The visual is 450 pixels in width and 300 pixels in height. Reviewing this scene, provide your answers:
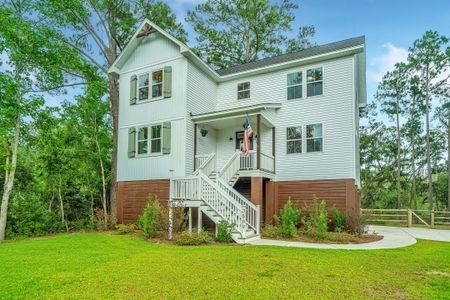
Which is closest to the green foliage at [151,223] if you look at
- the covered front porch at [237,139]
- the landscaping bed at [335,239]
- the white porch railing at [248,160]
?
the covered front porch at [237,139]

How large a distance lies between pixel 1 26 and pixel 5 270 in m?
10.5

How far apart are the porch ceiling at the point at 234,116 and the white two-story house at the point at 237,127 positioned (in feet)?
0.16

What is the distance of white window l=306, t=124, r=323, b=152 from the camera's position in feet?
42.5

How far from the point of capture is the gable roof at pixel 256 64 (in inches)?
507

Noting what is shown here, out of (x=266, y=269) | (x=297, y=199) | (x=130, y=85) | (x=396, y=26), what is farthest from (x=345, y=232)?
(x=130, y=85)

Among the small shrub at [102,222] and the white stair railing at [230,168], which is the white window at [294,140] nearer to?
the white stair railing at [230,168]

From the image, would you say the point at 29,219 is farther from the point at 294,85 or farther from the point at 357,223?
the point at 357,223

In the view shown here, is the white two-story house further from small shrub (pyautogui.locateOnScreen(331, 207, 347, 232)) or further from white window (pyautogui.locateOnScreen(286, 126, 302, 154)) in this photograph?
small shrub (pyautogui.locateOnScreen(331, 207, 347, 232))

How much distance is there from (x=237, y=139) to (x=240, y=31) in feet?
47.5

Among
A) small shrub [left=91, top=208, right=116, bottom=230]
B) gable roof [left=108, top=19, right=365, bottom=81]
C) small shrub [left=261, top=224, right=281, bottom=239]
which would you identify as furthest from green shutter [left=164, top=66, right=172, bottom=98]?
small shrub [left=261, top=224, right=281, bottom=239]

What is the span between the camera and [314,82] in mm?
13492

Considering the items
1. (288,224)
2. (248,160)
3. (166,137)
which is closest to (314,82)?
(248,160)

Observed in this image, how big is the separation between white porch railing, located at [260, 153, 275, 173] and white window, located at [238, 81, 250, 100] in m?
3.78

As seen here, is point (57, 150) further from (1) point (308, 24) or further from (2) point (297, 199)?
(1) point (308, 24)
